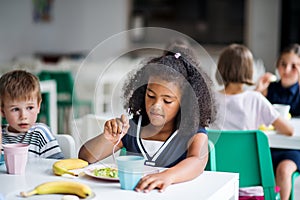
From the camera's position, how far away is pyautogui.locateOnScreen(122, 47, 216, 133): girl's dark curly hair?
1.65m

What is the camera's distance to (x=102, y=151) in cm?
171

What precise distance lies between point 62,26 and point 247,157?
6178 mm

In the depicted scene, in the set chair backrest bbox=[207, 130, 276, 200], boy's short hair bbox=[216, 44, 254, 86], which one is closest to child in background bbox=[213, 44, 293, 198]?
boy's short hair bbox=[216, 44, 254, 86]

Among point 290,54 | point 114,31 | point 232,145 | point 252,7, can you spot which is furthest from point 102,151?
point 114,31

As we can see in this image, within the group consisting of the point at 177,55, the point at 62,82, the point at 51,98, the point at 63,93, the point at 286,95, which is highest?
the point at 177,55

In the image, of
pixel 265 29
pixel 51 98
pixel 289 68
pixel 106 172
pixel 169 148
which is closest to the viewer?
pixel 106 172

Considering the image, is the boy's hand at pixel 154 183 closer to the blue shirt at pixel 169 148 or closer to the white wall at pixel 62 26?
the blue shirt at pixel 169 148

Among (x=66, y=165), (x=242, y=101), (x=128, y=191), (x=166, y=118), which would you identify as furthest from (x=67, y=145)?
(x=242, y=101)

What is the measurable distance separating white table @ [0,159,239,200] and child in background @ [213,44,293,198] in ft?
3.16

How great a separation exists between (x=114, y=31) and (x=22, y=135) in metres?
5.80

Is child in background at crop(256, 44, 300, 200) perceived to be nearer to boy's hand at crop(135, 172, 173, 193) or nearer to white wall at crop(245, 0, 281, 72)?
boy's hand at crop(135, 172, 173, 193)

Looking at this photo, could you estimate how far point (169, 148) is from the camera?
1717 millimetres

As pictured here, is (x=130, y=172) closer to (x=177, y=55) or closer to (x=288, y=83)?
(x=177, y=55)

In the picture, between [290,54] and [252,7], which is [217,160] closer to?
[290,54]
